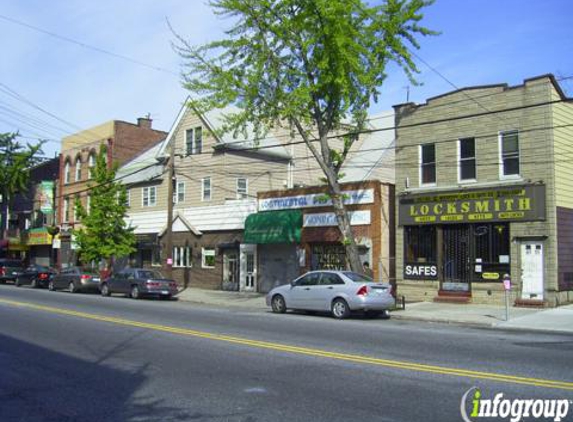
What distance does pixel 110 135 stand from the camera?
41719mm

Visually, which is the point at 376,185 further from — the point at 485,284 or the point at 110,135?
the point at 110,135

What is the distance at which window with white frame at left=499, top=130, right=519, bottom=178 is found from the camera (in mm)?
21312

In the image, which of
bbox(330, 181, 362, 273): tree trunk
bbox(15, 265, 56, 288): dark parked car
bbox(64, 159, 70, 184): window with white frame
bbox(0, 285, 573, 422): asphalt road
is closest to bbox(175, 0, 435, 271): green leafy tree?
bbox(330, 181, 362, 273): tree trunk

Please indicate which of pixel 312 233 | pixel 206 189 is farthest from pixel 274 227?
pixel 206 189

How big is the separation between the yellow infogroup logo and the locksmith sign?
47.6 ft

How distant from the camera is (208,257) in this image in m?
32.3

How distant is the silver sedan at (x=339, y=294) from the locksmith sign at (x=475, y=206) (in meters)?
5.36

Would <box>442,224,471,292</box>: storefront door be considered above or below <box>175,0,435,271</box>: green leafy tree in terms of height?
below

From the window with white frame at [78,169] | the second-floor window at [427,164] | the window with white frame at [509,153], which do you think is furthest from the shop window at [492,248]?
the window with white frame at [78,169]

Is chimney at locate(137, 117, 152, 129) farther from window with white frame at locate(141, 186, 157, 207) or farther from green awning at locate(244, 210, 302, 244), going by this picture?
green awning at locate(244, 210, 302, 244)

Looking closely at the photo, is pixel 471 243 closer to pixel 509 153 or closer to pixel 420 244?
pixel 420 244

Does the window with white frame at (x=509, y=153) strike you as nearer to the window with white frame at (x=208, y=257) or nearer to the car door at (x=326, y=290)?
the car door at (x=326, y=290)

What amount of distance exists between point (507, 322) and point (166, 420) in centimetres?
1273

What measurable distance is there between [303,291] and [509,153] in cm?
917
